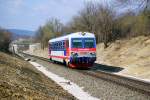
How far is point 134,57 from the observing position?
42.8 metres

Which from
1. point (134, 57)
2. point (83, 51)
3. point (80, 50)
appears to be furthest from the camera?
point (134, 57)

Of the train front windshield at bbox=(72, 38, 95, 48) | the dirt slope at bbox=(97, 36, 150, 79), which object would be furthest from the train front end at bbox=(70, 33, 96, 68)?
the dirt slope at bbox=(97, 36, 150, 79)

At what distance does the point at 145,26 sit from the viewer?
55.0m

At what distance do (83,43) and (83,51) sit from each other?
0.89 metres

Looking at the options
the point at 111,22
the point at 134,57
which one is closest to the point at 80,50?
the point at 134,57

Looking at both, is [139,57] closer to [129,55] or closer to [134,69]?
[129,55]

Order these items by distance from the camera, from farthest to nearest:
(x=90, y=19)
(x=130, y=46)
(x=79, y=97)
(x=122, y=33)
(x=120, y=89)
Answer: (x=90, y=19) < (x=122, y=33) < (x=130, y=46) < (x=120, y=89) < (x=79, y=97)

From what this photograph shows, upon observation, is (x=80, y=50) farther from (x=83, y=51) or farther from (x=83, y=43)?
(x=83, y=43)

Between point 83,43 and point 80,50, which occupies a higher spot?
point 83,43

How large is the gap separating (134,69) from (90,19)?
54.7 metres

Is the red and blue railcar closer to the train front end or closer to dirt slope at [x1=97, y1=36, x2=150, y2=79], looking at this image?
the train front end

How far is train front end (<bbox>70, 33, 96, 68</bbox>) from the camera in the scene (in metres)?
33.9

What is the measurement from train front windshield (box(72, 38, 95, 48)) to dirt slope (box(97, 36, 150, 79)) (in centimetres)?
387

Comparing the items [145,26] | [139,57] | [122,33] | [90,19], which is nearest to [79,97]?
[139,57]
